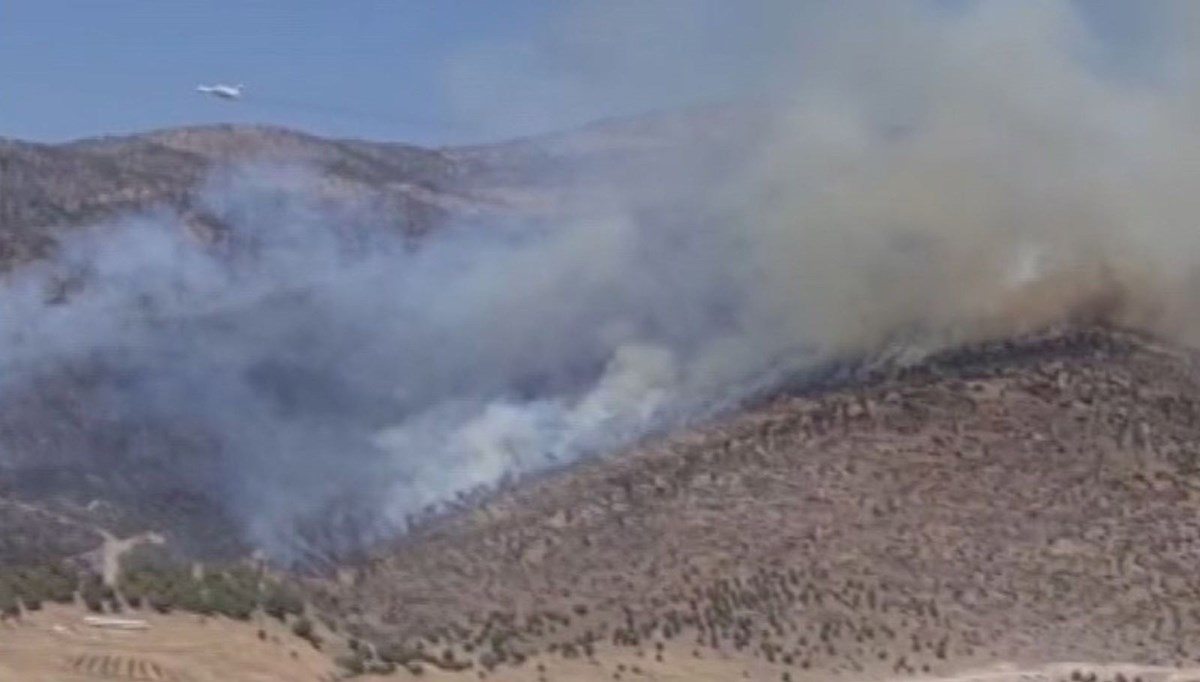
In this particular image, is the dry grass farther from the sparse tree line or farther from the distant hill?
the distant hill

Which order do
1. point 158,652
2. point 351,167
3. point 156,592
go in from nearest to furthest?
point 158,652
point 156,592
point 351,167

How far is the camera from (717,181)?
8488 cm

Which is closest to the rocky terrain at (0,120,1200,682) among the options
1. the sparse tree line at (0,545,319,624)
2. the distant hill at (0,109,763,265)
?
the sparse tree line at (0,545,319,624)

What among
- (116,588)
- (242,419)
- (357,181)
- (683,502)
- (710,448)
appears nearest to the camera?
(116,588)

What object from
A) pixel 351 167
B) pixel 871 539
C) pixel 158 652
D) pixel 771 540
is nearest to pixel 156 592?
pixel 158 652

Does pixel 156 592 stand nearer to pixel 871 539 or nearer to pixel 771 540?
pixel 771 540

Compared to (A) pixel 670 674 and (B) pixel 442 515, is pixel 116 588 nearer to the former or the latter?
(A) pixel 670 674

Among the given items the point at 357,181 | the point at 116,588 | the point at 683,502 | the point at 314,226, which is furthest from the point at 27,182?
the point at 116,588

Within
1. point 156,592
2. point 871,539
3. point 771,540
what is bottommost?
point 156,592

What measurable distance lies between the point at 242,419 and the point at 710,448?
521 inches

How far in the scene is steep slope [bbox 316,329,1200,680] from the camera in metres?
41.7

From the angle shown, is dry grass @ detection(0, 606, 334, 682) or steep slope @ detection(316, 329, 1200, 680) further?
steep slope @ detection(316, 329, 1200, 680)

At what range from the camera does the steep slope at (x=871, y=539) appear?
4169cm

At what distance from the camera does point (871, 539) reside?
4697 centimetres
